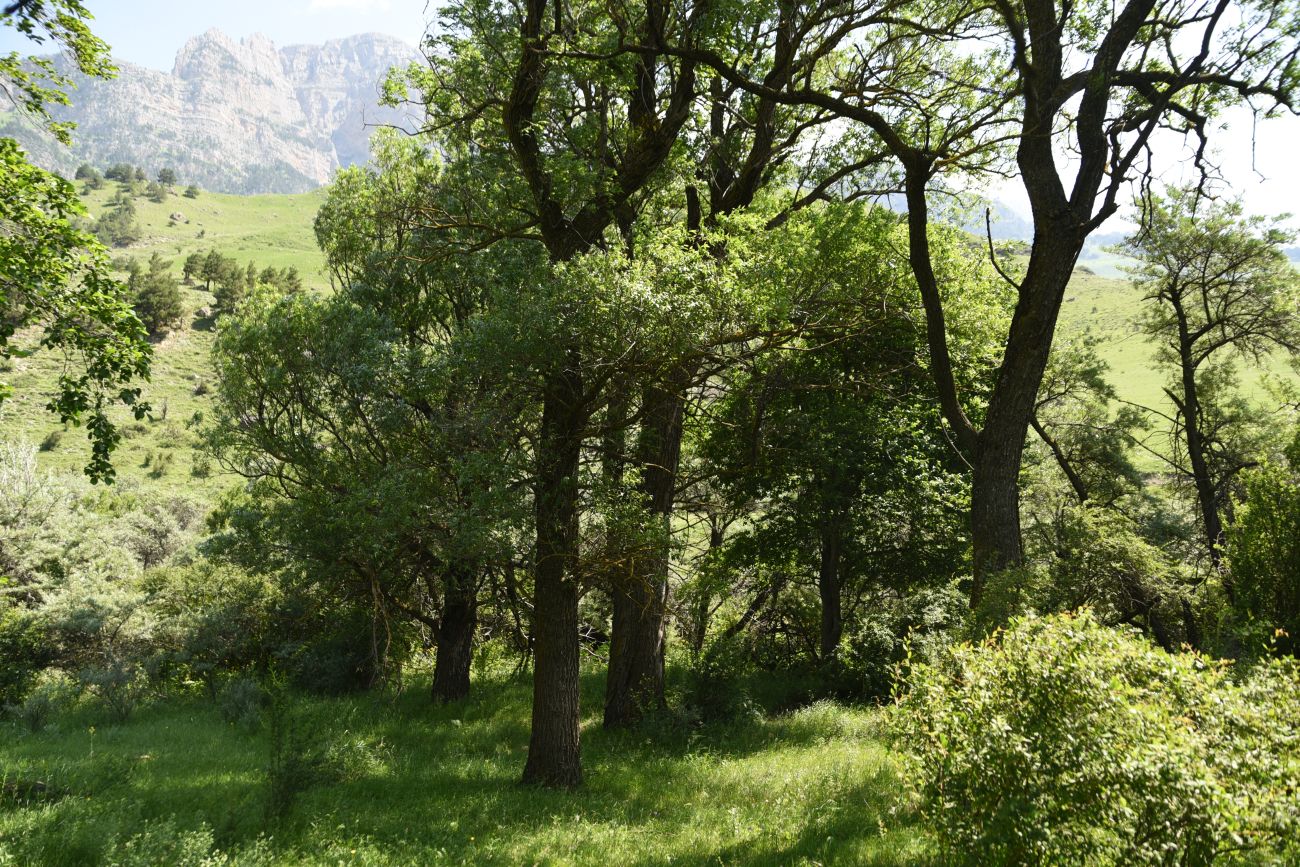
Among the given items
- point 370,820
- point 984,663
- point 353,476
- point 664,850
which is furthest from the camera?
point 353,476

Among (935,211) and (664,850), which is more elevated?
(935,211)

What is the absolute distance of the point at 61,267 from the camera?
28.3ft

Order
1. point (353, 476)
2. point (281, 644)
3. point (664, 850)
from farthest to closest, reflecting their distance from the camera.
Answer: point (281, 644) → point (353, 476) → point (664, 850)

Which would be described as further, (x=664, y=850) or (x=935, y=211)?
(x=935, y=211)

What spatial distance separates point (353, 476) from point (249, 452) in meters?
3.08

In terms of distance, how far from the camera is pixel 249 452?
1476cm

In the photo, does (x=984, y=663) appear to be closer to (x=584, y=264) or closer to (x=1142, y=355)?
(x=584, y=264)

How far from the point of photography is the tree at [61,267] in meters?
8.30

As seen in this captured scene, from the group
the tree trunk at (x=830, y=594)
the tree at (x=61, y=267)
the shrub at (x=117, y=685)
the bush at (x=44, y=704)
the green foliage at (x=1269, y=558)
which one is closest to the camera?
the tree at (x=61, y=267)

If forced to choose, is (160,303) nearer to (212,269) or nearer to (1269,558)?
(212,269)

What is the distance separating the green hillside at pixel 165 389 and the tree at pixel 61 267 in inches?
32.7

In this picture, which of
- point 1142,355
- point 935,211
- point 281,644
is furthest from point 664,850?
point 1142,355

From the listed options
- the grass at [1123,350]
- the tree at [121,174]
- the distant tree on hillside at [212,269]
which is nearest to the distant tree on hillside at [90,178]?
the tree at [121,174]

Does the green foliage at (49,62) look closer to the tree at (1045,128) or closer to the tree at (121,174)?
the tree at (1045,128)
